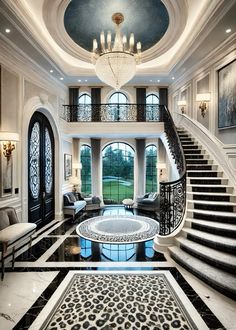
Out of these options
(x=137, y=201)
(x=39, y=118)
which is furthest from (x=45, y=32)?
(x=137, y=201)

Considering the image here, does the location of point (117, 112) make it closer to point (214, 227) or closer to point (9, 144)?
point (9, 144)

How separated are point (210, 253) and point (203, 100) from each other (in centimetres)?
453

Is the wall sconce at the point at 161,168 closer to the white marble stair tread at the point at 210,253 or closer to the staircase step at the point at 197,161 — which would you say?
the staircase step at the point at 197,161

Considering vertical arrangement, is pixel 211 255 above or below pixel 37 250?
above

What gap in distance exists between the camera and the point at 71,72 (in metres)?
7.83

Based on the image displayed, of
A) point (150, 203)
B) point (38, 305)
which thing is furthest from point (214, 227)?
point (150, 203)

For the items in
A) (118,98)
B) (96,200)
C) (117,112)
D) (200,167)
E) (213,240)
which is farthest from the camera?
(118,98)

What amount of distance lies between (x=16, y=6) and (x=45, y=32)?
1.98 meters

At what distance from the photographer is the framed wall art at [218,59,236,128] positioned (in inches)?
197

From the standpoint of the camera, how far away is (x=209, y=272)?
10.7 ft

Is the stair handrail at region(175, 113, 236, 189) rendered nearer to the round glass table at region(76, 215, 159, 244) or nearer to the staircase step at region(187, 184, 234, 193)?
the staircase step at region(187, 184, 234, 193)

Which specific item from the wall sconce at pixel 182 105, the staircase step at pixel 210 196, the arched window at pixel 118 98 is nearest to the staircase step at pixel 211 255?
the staircase step at pixel 210 196

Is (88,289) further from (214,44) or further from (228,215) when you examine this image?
(214,44)

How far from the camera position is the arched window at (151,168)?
1011 centimetres
